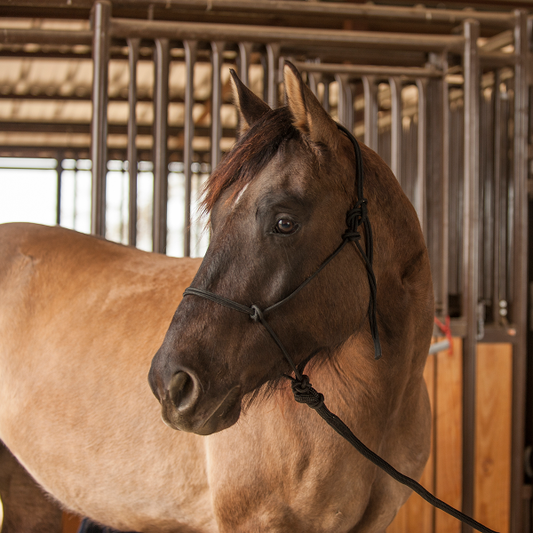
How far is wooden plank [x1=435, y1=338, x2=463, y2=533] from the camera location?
218 centimetres

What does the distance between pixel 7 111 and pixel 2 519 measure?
7083 mm

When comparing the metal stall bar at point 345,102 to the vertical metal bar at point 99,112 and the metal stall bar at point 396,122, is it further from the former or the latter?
the vertical metal bar at point 99,112

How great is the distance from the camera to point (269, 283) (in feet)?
3.08

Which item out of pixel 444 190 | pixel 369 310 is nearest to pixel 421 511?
pixel 444 190

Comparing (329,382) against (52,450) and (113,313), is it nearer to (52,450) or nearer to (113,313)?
(113,313)

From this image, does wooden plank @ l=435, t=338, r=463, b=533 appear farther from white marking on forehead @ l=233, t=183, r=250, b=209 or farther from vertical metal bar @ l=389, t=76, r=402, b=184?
white marking on forehead @ l=233, t=183, r=250, b=209

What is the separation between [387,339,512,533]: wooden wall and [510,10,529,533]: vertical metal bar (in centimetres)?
3

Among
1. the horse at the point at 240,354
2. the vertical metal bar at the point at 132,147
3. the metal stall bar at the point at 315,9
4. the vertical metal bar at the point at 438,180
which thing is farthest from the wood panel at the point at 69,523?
the metal stall bar at the point at 315,9

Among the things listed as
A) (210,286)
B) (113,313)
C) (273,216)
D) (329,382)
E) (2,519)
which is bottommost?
(2,519)

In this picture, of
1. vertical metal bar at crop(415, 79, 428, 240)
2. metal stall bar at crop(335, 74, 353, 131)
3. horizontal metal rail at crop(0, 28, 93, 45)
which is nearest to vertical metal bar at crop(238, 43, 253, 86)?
metal stall bar at crop(335, 74, 353, 131)

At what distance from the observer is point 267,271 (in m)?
0.94

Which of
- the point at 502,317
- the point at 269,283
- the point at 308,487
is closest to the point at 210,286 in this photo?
the point at 269,283

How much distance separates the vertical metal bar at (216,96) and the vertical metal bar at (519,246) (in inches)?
53.3

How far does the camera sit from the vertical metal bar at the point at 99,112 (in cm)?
204
